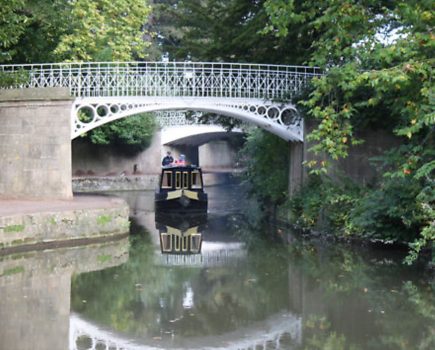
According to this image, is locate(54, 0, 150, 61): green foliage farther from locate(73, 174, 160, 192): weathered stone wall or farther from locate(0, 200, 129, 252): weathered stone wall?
locate(0, 200, 129, 252): weathered stone wall

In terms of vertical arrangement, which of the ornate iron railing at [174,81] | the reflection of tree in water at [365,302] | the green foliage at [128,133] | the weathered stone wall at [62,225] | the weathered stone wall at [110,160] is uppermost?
the ornate iron railing at [174,81]

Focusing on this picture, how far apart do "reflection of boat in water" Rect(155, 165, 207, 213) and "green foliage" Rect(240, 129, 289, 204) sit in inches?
76.9

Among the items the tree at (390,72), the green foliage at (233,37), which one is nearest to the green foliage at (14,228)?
the tree at (390,72)

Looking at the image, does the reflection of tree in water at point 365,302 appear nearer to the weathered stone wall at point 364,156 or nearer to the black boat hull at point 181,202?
the weathered stone wall at point 364,156

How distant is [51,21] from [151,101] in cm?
389

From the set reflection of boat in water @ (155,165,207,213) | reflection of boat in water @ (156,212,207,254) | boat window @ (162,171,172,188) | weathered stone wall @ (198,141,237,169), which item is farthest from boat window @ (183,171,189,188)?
weathered stone wall @ (198,141,237,169)

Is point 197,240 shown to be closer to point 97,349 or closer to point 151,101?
point 151,101

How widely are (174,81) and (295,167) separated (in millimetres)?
4364

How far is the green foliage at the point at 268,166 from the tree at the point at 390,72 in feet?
22.6

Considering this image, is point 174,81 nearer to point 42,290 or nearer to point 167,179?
point 167,179

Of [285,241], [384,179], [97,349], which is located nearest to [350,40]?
[384,179]

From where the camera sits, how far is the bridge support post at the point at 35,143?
18.8m

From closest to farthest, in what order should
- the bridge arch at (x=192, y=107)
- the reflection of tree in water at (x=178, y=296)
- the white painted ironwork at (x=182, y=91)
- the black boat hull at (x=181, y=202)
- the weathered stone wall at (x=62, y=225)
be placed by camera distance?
the reflection of tree in water at (x=178, y=296), the weathered stone wall at (x=62, y=225), the bridge arch at (x=192, y=107), the white painted ironwork at (x=182, y=91), the black boat hull at (x=181, y=202)

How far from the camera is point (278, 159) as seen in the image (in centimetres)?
2375
